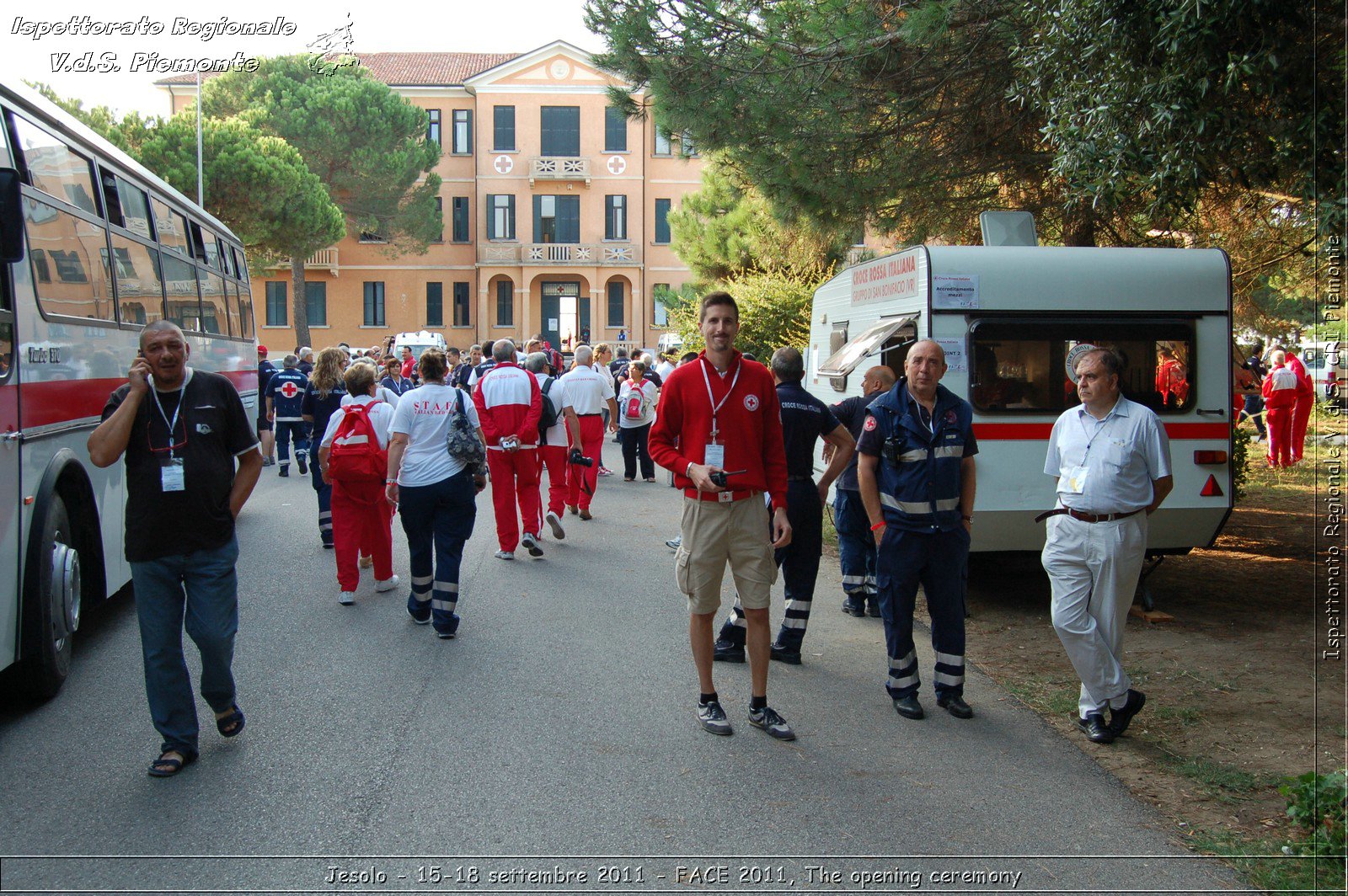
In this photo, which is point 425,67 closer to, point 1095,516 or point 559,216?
point 559,216

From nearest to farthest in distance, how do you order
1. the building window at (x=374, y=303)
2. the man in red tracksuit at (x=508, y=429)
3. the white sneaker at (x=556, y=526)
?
the man in red tracksuit at (x=508, y=429) → the white sneaker at (x=556, y=526) → the building window at (x=374, y=303)

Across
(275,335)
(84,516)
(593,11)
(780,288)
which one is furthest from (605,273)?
(84,516)

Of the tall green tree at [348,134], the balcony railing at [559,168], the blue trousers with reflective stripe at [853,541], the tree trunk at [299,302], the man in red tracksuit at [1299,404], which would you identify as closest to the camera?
the blue trousers with reflective stripe at [853,541]

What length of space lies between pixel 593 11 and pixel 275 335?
151ft

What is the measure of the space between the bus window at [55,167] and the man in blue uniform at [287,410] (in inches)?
314

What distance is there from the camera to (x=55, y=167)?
6723 millimetres

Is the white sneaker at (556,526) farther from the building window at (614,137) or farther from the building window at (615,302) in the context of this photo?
the building window at (614,137)

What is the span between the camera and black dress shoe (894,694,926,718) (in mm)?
5832

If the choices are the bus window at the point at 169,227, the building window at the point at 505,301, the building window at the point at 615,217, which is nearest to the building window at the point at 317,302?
the building window at the point at 505,301

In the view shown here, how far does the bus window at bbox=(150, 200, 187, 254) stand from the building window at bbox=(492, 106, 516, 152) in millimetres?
43578

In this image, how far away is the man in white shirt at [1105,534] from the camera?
5.41 meters

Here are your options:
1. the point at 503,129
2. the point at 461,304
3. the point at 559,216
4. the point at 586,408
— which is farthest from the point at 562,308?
the point at 586,408

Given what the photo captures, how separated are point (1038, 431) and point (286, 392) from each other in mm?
11078

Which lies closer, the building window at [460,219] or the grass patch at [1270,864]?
the grass patch at [1270,864]
